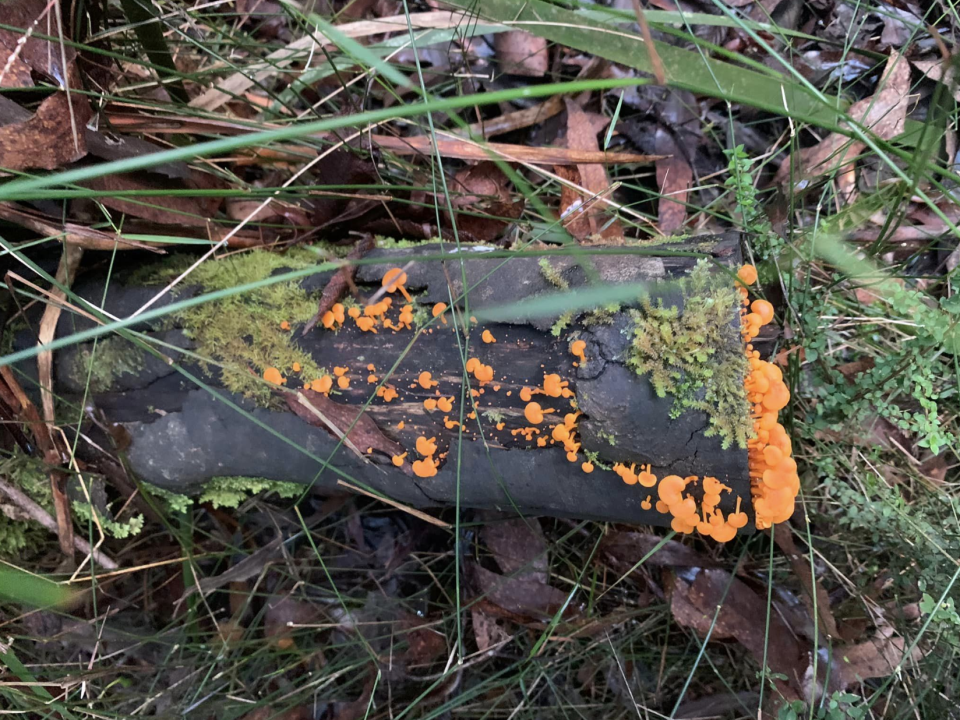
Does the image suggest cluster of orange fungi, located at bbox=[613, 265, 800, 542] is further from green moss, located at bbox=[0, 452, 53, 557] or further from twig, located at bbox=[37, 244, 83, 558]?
green moss, located at bbox=[0, 452, 53, 557]

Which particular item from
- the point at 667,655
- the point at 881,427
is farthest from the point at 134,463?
the point at 881,427

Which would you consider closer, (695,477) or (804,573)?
(695,477)

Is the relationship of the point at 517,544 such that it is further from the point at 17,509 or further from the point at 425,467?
the point at 17,509

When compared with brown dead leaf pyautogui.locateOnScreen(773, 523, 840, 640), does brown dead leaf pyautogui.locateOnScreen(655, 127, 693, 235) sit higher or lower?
higher

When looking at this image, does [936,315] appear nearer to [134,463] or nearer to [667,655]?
[667,655]

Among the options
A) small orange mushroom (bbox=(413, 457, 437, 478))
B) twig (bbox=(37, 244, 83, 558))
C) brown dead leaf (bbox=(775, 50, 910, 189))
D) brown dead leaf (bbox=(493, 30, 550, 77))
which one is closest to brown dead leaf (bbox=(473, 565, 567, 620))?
small orange mushroom (bbox=(413, 457, 437, 478))

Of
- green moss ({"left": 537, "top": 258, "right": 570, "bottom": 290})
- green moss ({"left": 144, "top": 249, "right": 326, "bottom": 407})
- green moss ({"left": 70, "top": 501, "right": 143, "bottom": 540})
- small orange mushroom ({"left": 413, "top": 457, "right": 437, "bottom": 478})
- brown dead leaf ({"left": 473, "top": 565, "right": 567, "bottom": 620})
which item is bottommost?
brown dead leaf ({"left": 473, "top": 565, "right": 567, "bottom": 620})

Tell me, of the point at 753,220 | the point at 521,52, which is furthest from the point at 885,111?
the point at 521,52
